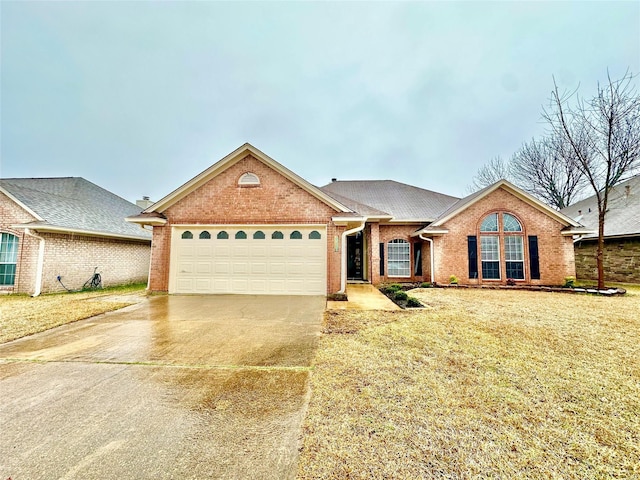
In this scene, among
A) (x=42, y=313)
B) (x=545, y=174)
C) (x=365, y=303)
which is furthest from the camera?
(x=545, y=174)

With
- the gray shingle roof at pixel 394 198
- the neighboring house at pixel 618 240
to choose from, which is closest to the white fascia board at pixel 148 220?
the gray shingle roof at pixel 394 198

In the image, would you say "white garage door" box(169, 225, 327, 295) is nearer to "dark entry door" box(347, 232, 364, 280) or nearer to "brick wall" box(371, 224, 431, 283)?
"brick wall" box(371, 224, 431, 283)

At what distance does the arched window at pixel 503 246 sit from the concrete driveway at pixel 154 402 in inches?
426

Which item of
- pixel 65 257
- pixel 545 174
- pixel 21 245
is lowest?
pixel 65 257

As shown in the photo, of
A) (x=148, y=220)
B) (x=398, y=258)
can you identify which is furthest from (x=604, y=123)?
(x=148, y=220)

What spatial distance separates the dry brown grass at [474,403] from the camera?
1927 mm

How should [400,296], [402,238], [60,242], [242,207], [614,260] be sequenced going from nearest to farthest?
1. [400,296]
2. [242,207]
3. [60,242]
4. [402,238]
5. [614,260]

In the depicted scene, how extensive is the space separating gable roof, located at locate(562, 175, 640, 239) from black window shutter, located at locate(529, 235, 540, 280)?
4.50 metres

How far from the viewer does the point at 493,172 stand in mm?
28250

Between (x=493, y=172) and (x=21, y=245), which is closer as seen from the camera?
(x=21, y=245)

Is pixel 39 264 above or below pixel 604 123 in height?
Answer: below

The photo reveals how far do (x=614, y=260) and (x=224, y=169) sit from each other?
19873 mm

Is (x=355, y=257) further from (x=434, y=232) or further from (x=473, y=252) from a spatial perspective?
(x=473, y=252)

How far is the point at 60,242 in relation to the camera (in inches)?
439
